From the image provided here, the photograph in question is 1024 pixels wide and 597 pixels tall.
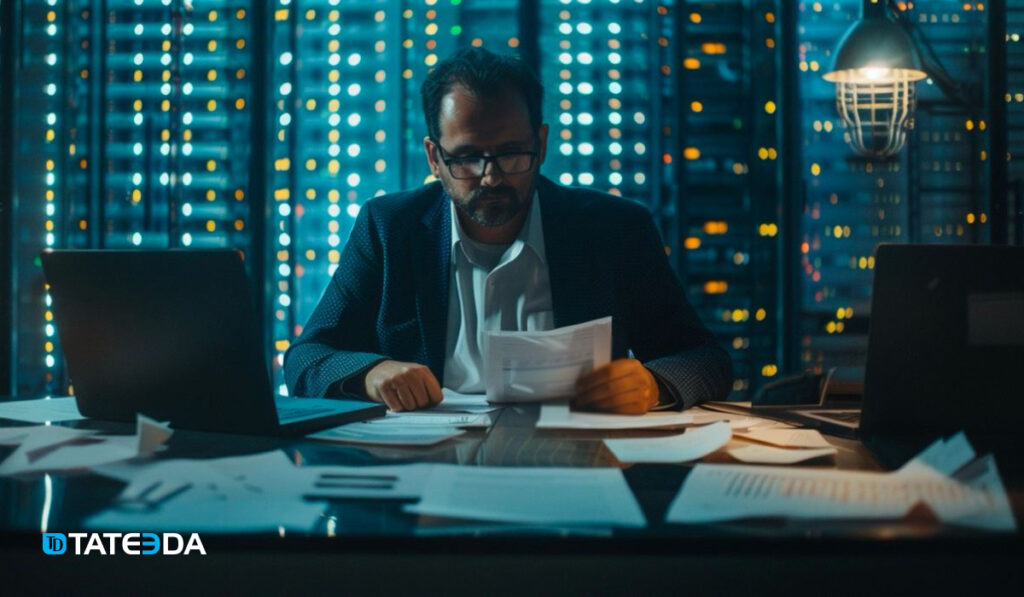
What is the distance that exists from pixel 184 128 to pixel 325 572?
3835 millimetres

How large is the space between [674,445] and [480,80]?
0.98 meters

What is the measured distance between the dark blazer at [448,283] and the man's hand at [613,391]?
0.47 metres

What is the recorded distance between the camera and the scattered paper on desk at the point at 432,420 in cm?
117

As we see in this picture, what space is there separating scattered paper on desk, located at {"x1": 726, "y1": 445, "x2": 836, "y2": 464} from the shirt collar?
0.91 meters

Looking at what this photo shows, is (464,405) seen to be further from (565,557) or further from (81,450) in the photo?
(565,557)

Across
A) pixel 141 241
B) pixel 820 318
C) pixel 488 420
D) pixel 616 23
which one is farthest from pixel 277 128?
pixel 488 420

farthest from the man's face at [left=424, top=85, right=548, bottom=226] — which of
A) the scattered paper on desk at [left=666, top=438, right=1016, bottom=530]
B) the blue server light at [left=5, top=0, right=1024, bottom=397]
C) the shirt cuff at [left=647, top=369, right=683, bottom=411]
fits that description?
the blue server light at [left=5, top=0, right=1024, bottom=397]

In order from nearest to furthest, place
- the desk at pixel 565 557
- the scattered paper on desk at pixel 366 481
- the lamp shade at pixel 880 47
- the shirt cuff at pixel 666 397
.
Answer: the desk at pixel 565 557 < the scattered paper on desk at pixel 366 481 < the shirt cuff at pixel 666 397 < the lamp shade at pixel 880 47

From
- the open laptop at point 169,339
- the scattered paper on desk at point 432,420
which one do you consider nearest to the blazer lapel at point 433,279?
the scattered paper on desk at point 432,420

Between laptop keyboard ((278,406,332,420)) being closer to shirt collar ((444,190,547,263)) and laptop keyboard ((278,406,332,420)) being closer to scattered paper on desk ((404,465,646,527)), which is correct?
scattered paper on desk ((404,465,646,527))

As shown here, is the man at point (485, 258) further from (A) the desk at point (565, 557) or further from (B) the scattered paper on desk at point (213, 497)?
(A) the desk at point (565, 557)

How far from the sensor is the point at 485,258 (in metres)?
1.89

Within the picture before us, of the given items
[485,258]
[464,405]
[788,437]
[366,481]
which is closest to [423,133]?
[485,258]

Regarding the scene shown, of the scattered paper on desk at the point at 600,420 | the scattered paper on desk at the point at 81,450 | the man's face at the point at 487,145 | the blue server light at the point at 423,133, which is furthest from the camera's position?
the blue server light at the point at 423,133
